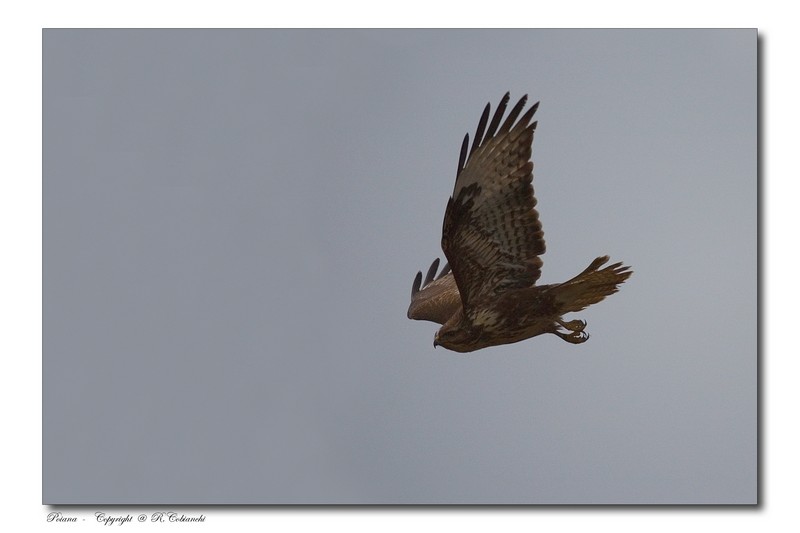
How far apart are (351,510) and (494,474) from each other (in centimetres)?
84

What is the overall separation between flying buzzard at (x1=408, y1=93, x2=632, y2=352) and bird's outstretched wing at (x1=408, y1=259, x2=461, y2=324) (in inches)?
26.5

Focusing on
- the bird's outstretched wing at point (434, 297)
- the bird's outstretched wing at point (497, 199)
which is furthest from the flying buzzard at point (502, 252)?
the bird's outstretched wing at point (434, 297)

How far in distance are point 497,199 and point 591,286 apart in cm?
52

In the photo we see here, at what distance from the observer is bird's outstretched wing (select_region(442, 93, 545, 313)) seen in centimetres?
422

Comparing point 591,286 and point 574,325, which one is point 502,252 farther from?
point 574,325

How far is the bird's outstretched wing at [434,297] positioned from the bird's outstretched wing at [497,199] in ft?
3.23

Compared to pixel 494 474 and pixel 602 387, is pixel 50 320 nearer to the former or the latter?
pixel 494 474

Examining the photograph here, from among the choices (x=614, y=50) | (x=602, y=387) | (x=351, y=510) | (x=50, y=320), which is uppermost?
(x=614, y=50)

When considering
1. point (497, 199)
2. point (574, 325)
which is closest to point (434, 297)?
point (574, 325)

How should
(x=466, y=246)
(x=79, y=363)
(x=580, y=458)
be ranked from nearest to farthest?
(x=466, y=246), (x=79, y=363), (x=580, y=458)

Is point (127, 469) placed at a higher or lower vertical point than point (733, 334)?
lower

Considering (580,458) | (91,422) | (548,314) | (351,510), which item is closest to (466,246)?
(548,314)

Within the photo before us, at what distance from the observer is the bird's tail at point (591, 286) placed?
4.25 m

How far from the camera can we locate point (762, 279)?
486cm
